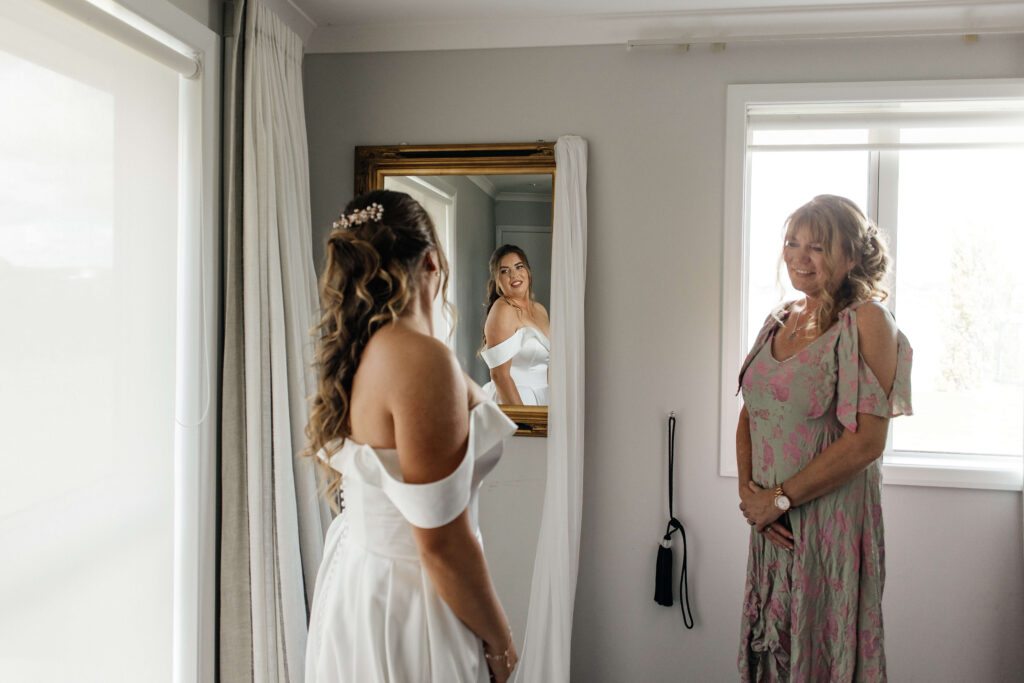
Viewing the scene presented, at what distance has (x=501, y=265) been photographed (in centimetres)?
248

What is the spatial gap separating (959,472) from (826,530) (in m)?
0.79

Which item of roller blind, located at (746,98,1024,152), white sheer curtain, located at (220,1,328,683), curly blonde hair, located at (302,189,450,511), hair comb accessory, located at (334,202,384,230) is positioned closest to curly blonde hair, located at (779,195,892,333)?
roller blind, located at (746,98,1024,152)

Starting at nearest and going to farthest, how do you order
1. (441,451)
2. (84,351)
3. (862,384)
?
(441,451) < (84,351) < (862,384)

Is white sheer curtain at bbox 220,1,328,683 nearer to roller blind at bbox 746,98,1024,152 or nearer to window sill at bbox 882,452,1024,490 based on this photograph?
roller blind at bbox 746,98,1024,152

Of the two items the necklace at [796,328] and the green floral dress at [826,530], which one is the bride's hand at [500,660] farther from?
the necklace at [796,328]

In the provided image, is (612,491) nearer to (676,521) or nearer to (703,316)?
(676,521)

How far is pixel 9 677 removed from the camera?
138 centimetres

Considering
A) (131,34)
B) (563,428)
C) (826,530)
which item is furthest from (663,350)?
(131,34)

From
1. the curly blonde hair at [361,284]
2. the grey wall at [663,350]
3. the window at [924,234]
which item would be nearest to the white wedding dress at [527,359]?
the grey wall at [663,350]

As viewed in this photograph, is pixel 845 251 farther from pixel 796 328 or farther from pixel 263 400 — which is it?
pixel 263 400

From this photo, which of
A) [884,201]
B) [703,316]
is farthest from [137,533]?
[884,201]

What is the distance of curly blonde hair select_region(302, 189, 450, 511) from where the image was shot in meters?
1.27

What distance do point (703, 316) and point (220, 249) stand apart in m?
1.55

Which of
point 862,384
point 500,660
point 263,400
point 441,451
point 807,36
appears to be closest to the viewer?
point 441,451
